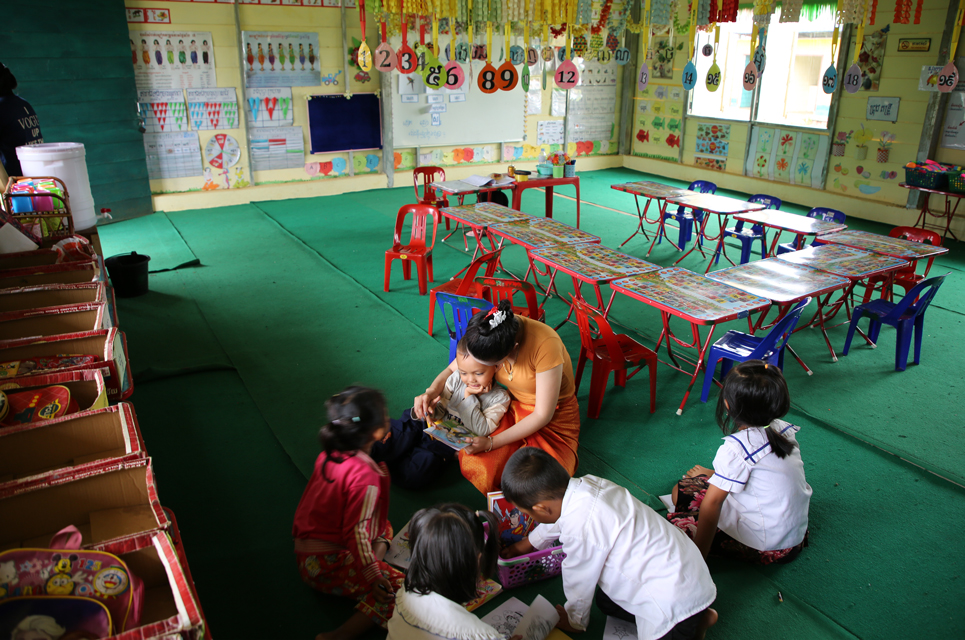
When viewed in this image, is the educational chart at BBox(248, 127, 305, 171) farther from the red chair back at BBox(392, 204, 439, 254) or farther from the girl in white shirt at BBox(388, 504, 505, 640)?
the girl in white shirt at BBox(388, 504, 505, 640)

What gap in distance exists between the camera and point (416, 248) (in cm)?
575

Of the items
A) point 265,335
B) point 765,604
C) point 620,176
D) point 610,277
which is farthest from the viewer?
point 620,176

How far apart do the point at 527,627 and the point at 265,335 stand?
3406 millimetres

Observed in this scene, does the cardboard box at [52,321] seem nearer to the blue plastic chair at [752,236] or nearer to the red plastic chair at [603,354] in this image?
the red plastic chair at [603,354]

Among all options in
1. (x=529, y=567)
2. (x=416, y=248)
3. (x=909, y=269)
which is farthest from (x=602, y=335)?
(x=909, y=269)

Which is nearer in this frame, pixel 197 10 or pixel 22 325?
pixel 22 325

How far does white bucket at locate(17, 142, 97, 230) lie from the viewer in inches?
184

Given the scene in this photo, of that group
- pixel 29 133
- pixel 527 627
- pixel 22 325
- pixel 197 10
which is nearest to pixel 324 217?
pixel 197 10

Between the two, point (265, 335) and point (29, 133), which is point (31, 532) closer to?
point (265, 335)

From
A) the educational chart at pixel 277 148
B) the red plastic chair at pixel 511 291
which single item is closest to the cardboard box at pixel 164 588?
the red plastic chair at pixel 511 291

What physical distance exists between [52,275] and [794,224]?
5.55m

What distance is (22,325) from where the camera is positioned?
2773mm

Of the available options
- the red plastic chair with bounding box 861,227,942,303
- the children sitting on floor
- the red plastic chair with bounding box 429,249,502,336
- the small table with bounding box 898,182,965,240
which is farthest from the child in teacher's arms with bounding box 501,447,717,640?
the small table with bounding box 898,182,965,240

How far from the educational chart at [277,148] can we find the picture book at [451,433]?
25.0 ft
